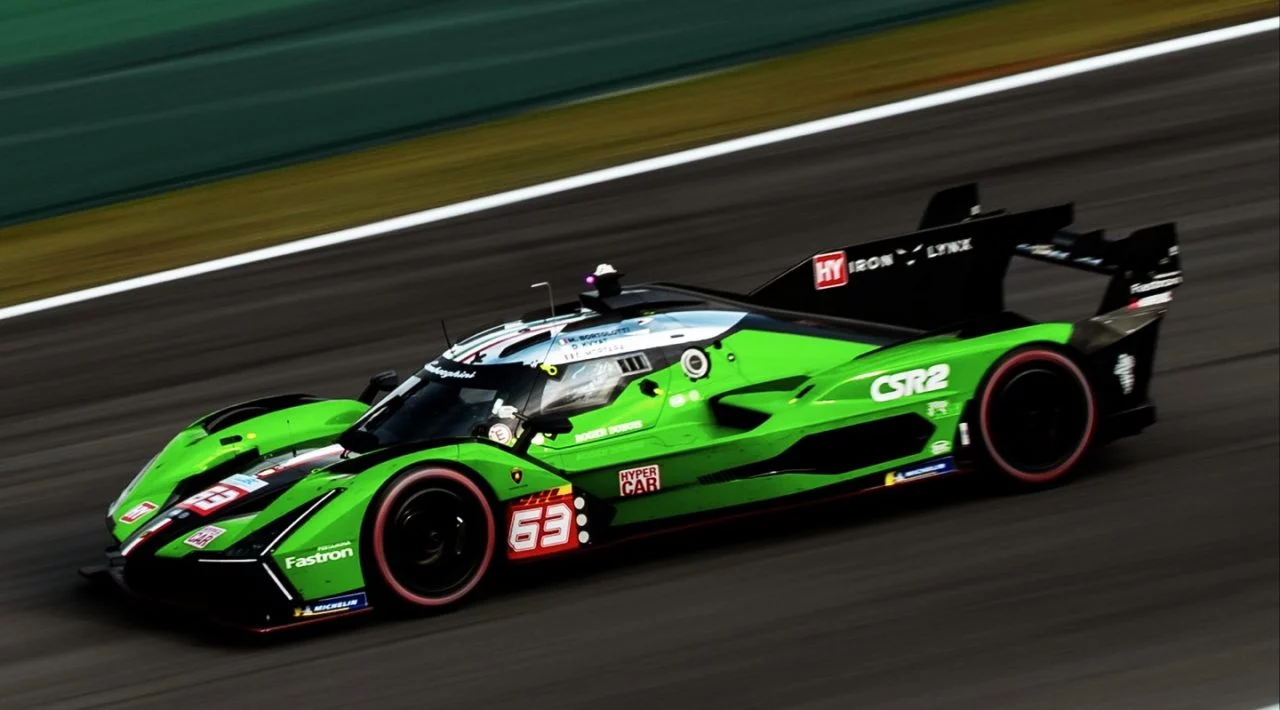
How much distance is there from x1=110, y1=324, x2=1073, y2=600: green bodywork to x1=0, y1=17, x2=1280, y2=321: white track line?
17.2ft

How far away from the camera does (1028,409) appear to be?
852 cm

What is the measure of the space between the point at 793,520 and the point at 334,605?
2.29 meters

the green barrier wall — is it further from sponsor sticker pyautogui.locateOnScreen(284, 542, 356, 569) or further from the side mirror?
sponsor sticker pyautogui.locateOnScreen(284, 542, 356, 569)

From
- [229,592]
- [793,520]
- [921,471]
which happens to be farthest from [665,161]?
[229,592]

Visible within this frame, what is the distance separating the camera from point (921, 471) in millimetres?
8344

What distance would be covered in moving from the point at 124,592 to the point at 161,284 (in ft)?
19.8

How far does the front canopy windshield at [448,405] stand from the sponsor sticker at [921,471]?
1.68 m

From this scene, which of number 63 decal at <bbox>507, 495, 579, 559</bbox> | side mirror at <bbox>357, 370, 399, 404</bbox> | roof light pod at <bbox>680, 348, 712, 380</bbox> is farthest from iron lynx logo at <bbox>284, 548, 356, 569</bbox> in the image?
side mirror at <bbox>357, 370, 399, 404</bbox>

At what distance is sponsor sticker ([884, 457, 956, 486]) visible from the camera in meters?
8.30

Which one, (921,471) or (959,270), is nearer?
(921,471)

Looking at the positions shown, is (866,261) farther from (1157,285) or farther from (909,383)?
(1157,285)

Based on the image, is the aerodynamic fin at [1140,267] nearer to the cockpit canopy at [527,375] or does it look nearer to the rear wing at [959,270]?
the rear wing at [959,270]

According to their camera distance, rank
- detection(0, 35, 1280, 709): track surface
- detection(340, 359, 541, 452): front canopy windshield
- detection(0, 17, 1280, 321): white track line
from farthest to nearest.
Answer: detection(0, 17, 1280, 321): white track line < detection(340, 359, 541, 452): front canopy windshield < detection(0, 35, 1280, 709): track surface

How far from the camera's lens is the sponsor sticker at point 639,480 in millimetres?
7918
